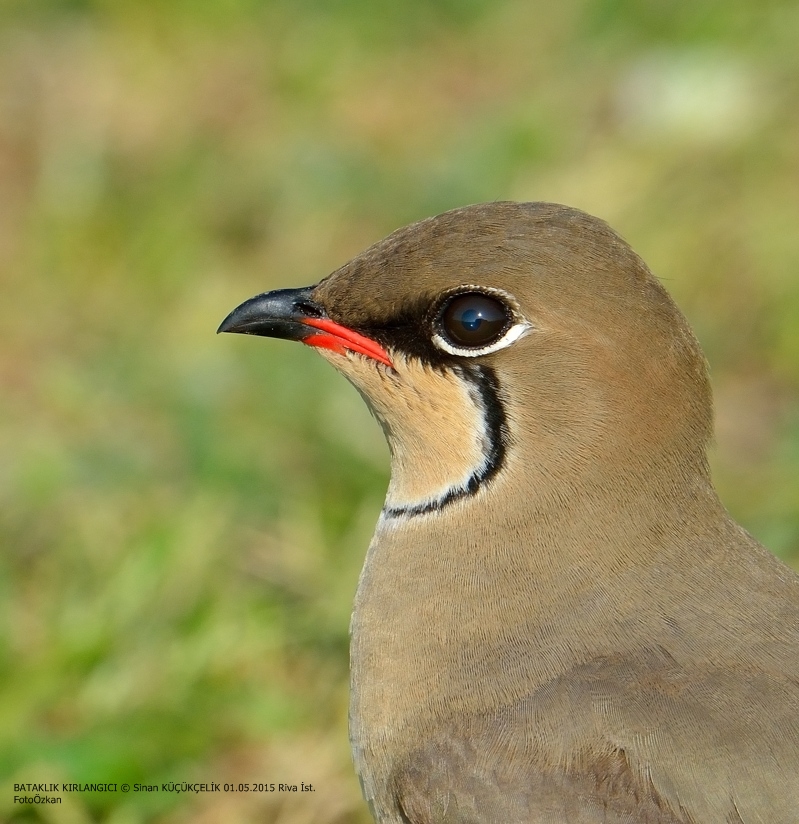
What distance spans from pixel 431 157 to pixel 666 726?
556 cm

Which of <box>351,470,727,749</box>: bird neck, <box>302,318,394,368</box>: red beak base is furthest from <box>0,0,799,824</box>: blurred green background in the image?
<box>302,318,394,368</box>: red beak base

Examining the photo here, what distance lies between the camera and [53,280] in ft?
24.4

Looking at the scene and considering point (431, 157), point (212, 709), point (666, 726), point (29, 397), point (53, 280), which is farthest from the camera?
point (431, 157)

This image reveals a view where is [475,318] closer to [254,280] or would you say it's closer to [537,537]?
[537,537]

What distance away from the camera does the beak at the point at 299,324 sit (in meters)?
3.64

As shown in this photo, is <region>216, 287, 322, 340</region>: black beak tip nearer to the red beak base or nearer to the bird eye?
the red beak base

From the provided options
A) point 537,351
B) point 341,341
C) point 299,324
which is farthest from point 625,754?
point 299,324

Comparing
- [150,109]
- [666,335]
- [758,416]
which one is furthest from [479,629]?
[150,109]

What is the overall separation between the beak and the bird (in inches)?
0.5

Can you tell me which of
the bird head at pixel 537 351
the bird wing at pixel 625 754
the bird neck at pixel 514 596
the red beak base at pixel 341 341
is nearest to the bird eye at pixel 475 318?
the bird head at pixel 537 351

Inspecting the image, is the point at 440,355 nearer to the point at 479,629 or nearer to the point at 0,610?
the point at 479,629

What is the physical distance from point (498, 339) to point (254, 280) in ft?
13.4

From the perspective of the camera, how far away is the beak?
11.9 ft

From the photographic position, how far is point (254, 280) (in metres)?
7.38
